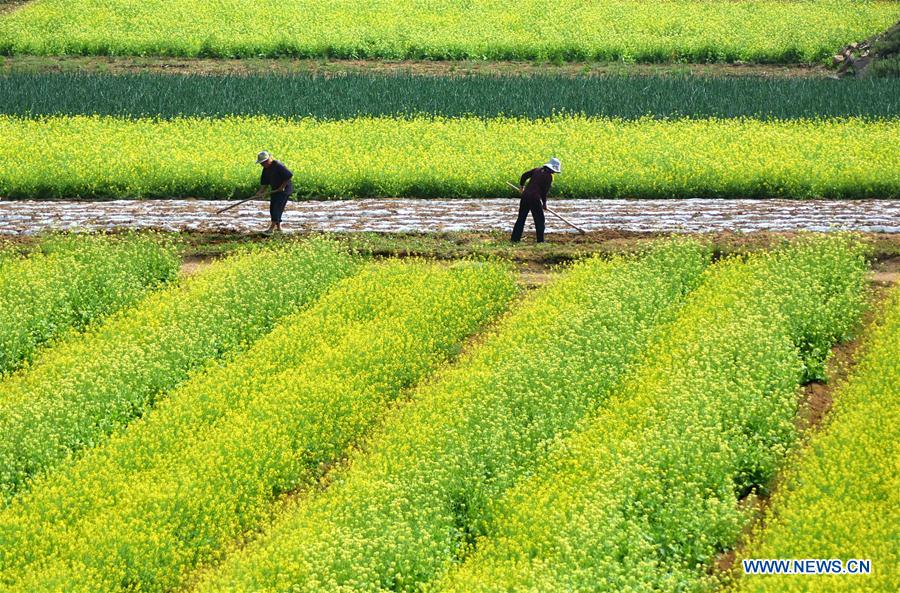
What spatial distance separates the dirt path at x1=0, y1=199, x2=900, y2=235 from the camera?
21.9m

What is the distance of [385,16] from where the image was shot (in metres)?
41.8

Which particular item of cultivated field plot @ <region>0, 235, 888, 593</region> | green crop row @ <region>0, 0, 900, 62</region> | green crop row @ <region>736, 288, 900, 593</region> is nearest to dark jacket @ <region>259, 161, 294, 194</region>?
cultivated field plot @ <region>0, 235, 888, 593</region>

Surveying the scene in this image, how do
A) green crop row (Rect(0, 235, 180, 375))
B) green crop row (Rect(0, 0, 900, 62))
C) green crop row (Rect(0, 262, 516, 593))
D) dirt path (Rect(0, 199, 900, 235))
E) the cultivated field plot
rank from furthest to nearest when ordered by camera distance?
green crop row (Rect(0, 0, 900, 62))
dirt path (Rect(0, 199, 900, 235))
green crop row (Rect(0, 235, 180, 375))
green crop row (Rect(0, 262, 516, 593))
the cultivated field plot

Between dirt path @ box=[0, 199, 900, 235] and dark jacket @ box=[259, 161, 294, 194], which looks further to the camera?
dirt path @ box=[0, 199, 900, 235]

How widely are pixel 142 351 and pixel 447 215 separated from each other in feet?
27.1

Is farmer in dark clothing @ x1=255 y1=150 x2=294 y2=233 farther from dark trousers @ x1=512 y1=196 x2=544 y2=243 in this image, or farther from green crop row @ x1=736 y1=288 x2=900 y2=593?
green crop row @ x1=736 y1=288 x2=900 y2=593

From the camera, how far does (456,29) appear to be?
40.1m

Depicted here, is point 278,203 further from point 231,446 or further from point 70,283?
point 231,446

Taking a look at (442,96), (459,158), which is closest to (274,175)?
(459,158)

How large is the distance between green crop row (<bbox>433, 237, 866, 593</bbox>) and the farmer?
3808 millimetres

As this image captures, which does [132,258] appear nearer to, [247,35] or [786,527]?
[786,527]

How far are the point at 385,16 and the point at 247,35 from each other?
4.90m

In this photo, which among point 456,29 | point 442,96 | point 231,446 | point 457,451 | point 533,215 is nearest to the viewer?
point 457,451

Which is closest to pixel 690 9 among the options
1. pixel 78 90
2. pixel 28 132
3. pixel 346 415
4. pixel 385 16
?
pixel 385 16
